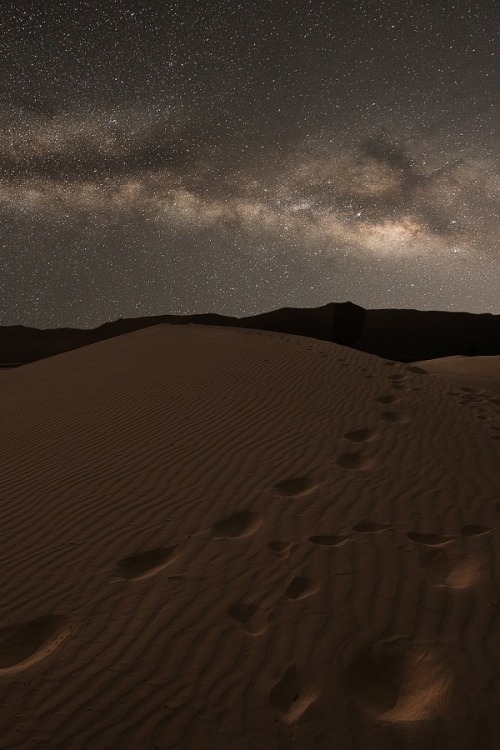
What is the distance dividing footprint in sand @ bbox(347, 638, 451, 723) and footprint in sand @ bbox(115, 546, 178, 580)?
1.69 m

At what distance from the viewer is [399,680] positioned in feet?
8.91

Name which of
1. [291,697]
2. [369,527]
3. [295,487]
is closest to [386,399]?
[295,487]

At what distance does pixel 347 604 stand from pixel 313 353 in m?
8.46

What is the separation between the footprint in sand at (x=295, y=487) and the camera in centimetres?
509

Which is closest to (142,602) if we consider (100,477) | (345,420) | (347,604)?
(347,604)

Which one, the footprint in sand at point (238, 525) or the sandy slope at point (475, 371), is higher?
the sandy slope at point (475, 371)

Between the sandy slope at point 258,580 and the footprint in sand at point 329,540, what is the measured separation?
0.02 meters

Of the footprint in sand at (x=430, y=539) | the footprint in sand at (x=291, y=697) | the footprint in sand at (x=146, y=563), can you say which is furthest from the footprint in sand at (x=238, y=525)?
the footprint in sand at (x=291, y=697)

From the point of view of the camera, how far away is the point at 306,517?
4.56 meters

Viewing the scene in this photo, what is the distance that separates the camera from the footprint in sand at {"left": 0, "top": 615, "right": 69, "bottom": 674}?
3124 mm

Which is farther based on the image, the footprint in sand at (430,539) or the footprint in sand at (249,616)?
the footprint in sand at (430,539)

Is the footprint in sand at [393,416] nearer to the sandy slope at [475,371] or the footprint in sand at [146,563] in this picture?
the footprint in sand at [146,563]

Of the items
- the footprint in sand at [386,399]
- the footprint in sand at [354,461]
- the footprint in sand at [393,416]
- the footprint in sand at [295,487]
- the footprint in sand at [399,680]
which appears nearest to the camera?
the footprint in sand at [399,680]

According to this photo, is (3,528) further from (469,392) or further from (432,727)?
(469,392)
